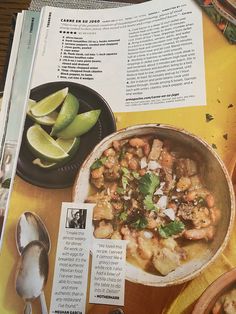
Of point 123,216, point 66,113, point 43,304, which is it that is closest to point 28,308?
point 43,304

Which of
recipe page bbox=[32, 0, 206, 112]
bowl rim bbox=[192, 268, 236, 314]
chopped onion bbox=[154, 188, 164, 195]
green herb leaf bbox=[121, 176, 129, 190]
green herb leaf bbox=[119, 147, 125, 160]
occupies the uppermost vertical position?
recipe page bbox=[32, 0, 206, 112]

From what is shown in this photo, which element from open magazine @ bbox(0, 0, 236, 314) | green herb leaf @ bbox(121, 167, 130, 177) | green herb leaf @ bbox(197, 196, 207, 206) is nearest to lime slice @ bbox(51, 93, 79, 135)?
open magazine @ bbox(0, 0, 236, 314)

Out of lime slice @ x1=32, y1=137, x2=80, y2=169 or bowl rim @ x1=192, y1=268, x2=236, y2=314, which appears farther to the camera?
lime slice @ x1=32, y1=137, x2=80, y2=169

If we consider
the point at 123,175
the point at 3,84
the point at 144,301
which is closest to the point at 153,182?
the point at 123,175

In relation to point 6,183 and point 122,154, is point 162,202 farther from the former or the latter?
point 6,183

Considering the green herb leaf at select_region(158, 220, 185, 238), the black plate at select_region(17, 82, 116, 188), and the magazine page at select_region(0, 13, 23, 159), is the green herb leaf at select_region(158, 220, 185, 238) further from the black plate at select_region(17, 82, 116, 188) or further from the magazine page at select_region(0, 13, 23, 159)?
the magazine page at select_region(0, 13, 23, 159)

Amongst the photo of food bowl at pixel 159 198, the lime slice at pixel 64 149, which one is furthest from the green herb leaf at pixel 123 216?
the lime slice at pixel 64 149

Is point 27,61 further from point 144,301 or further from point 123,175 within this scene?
point 144,301

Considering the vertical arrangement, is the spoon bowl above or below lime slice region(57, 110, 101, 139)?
below
